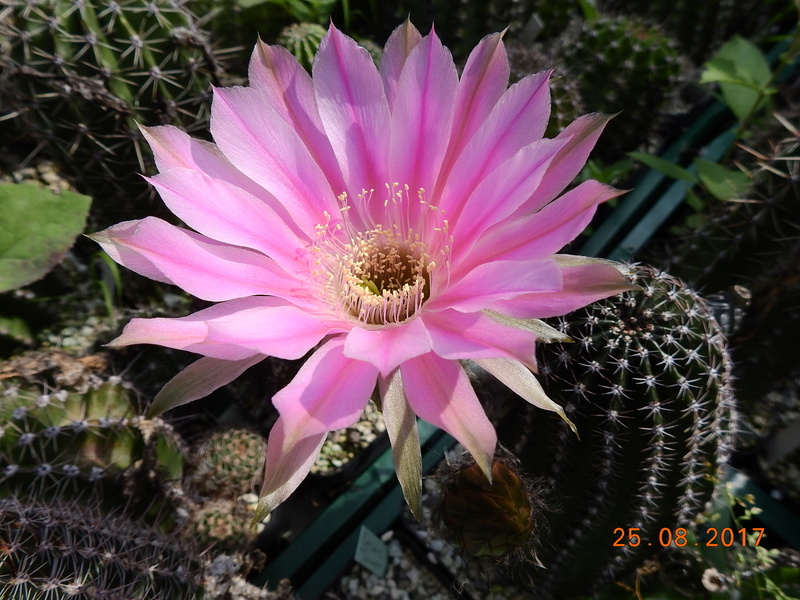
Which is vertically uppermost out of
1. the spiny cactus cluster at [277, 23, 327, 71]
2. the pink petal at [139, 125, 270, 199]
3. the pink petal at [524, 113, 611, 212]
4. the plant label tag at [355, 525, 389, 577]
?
the pink petal at [524, 113, 611, 212]

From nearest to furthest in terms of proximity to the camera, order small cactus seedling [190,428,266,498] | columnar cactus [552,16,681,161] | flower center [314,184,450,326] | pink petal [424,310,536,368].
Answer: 1. pink petal [424,310,536,368]
2. flower center [314,184,450,326]
3. small cactus seedling [190,428,266,498]
4. columnar cactus [552,16,681,161]

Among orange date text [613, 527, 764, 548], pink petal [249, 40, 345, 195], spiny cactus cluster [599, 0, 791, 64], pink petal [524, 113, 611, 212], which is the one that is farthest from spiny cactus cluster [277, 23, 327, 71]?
spiny cactus cluster [599, 0, 791, 64]

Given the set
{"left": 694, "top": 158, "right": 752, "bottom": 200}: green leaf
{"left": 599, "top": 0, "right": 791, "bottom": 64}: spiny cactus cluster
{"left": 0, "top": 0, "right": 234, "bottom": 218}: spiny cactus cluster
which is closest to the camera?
{"left": 0, "top": 0, "right": 234, "bottom": 218}: spiny cactus cluster

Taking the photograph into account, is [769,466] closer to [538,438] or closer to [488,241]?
[538,438]

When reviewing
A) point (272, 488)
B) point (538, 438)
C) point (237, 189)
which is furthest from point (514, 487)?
point (237, 189)

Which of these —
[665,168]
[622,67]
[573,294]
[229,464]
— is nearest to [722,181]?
[665,168]

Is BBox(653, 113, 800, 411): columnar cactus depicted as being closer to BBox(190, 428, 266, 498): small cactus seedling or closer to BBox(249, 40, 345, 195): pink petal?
BBox(249, 40, 345, 195): pink petal

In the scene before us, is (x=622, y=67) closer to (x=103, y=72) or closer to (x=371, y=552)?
(x=103, y=72)
